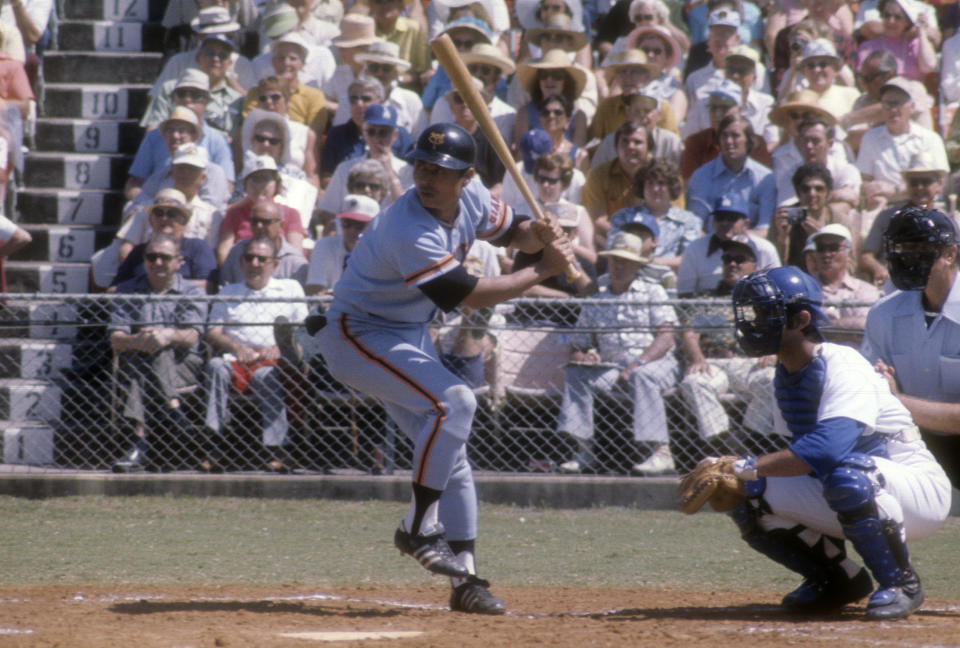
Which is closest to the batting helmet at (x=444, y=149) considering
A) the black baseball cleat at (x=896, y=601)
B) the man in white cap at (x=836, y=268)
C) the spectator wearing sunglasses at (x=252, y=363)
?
the black baseball cleat at (x=896, y=601)

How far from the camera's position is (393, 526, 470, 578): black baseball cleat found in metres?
5.11

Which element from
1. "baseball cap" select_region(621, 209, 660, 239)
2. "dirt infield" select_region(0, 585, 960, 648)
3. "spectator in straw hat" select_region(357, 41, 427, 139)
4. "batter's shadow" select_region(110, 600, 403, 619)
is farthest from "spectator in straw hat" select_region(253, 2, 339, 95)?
"batter's shadow" select_region(110, 600, 403, 619)

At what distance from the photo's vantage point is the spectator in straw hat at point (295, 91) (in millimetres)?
11117

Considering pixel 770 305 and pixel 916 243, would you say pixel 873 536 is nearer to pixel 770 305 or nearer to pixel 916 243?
pixel 770 305

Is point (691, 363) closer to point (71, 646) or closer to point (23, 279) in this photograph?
point (71, 646)

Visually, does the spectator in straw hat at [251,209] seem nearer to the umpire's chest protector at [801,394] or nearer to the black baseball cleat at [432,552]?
the black baseball cleat at [432,552]

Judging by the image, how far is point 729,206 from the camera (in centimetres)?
911

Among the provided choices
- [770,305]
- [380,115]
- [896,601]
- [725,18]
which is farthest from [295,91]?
[896,601]

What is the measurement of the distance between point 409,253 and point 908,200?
18.8ft

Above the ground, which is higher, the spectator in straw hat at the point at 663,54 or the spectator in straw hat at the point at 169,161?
the spectator in straw hat at the point at 663,54

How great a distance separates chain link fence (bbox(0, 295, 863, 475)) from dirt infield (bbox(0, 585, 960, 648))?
2633mm

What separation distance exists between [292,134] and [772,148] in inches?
161

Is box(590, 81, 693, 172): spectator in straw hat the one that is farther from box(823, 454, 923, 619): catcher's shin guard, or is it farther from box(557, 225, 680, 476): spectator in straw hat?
box(823, 454, 923, 619): catcher's shin guard

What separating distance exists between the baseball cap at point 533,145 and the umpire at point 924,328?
488cm
